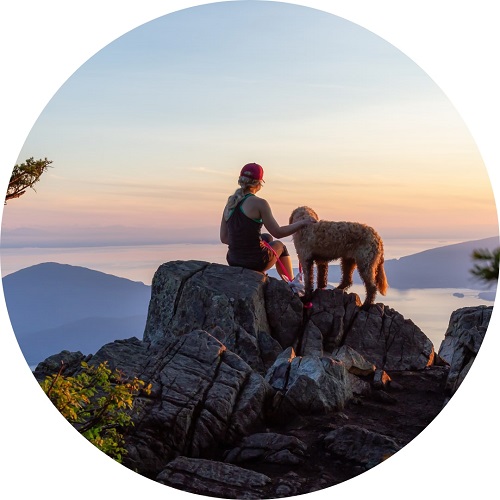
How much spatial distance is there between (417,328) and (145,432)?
6.76 meters

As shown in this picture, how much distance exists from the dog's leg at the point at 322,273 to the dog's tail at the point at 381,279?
104cm

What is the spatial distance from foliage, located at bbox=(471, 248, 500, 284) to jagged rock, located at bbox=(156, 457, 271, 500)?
4438mm

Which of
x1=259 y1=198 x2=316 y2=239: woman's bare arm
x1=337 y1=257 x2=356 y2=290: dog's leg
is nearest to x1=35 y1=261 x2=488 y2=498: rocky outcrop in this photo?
x1=337 y1=257 x2=356 y2=290: dog's leg

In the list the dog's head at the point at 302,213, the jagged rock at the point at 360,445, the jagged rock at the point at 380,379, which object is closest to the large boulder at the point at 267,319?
the jagged rock at the point at 380,379

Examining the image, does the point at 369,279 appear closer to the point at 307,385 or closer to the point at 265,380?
the point at 307,385

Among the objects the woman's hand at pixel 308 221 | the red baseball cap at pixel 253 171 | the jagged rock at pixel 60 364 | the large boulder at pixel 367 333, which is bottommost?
the jagged rock at pixel 60 364

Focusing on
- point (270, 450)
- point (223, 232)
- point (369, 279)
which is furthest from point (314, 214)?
point (270, 450)

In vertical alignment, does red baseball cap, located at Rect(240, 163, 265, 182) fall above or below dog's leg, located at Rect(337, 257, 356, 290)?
above

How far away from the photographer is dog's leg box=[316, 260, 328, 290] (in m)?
16.4

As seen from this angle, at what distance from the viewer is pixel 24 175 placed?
1582 centimetres

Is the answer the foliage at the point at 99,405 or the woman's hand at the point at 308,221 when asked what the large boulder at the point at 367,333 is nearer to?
the woman's hand at the point at 308,221

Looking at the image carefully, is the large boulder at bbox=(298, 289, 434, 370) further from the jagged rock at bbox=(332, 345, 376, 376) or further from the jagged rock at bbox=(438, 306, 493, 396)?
the jagged rock at bbox=(438, 306, 493, 396)

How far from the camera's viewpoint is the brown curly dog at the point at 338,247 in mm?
15953

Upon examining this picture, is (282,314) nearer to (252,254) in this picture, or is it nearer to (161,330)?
(252,254)
